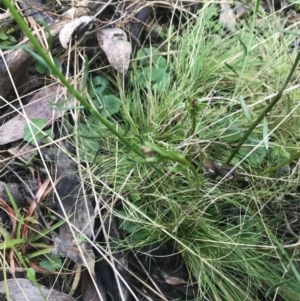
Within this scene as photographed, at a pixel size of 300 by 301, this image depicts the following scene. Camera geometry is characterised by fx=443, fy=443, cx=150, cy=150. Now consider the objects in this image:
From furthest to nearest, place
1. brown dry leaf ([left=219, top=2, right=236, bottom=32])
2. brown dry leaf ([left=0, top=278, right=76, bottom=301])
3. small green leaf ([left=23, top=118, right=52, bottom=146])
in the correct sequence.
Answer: brown dry leaf ([left=219, top=2, right=236, bottom=32]) → small green leaf ([left=23, top=118, right=52, bottom=146]) → brown dry leaf ([left=0, top=278, right=76, bottom=301])

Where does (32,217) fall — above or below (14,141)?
below

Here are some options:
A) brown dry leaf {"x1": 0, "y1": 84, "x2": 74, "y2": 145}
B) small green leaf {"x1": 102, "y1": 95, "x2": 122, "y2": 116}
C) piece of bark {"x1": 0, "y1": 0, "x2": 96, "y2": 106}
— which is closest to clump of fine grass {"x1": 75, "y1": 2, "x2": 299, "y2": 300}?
small green leaf {"x1": 102, "y1": 95, "x2": 122, "y2": 116}

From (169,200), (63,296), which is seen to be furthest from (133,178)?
(63,296)

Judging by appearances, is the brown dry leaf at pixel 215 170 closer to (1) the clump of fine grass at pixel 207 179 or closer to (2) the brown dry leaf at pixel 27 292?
(1) the clump of fine grass at pixel 207 179

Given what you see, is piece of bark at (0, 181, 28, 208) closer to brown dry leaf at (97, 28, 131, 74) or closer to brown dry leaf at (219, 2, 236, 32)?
brown dry leaf at (97, 28, 131, 74)

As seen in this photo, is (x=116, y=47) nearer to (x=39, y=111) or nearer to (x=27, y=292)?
(x=39, y=111)

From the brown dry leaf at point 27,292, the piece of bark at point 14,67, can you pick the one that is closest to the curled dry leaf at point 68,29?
the piece of bark at point 14,67

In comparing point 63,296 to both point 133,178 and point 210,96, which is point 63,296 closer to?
point 133,178
